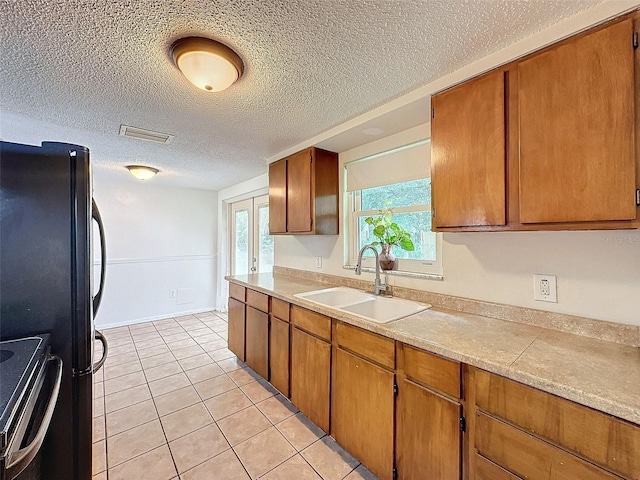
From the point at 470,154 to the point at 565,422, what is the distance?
3.66 feet

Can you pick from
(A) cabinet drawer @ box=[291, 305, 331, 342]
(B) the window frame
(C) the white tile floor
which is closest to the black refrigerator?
(C) the white tile floor

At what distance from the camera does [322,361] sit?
5.88 feet

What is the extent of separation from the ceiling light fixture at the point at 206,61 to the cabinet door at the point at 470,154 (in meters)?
1.07

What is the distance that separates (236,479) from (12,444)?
1.29m

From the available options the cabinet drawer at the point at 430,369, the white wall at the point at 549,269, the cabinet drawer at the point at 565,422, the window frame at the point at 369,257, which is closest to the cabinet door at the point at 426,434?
the cabinet drawer at the point at 430,369

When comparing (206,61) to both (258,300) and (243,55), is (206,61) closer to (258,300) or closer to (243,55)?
(243,55)

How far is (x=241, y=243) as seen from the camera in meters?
4.66

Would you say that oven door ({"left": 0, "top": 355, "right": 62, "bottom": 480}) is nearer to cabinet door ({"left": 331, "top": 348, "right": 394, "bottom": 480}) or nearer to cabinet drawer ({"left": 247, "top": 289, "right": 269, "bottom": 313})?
cabinet door ({"left": 331, "top": 348, "right": 394, "bottom": 480})

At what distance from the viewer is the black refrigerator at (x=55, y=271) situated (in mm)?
1020

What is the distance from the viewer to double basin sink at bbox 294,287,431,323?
183cm

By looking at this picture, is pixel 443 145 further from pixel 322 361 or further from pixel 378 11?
pixel 322 361

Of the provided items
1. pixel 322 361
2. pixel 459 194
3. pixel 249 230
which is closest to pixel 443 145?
pixel 459 194

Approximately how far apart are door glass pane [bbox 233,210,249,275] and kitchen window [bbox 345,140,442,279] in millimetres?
2402

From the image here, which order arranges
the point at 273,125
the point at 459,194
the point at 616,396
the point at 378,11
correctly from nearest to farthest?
the point at 616,396 → the point at 378,11 → the point at 459,194 → the point at 273,125
